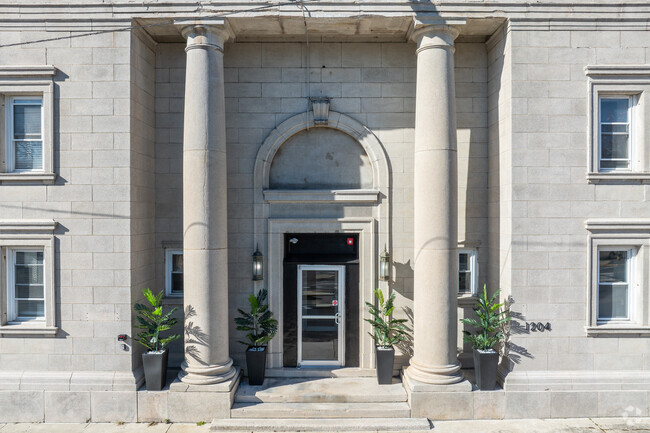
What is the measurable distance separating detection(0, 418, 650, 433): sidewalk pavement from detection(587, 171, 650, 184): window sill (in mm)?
4337

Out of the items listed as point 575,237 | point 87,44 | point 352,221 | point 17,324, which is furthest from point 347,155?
point 17,324

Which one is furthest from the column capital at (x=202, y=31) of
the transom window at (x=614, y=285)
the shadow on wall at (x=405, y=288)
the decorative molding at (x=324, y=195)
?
the transom window at (x=614, y=285)

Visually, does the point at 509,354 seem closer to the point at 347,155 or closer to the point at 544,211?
the point at 544,211

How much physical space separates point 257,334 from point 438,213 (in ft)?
14.1

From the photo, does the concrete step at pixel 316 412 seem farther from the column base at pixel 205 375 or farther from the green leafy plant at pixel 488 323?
the green leafy plant at pixel 488 323

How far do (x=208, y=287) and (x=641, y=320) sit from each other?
8.10 meters

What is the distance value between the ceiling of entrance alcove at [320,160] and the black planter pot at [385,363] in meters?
3.44

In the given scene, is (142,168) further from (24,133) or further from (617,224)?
(617,224)

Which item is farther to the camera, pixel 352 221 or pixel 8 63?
pixel 352 221

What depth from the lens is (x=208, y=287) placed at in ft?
25.2

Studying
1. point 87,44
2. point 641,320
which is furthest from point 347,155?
point 641,320

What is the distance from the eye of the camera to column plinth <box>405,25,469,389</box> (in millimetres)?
7680

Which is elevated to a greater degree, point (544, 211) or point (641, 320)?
point (544, 211)

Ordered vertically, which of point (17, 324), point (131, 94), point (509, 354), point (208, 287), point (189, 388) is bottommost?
point (189, 388)
